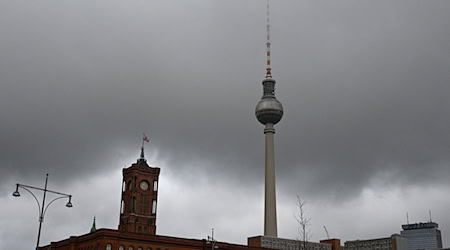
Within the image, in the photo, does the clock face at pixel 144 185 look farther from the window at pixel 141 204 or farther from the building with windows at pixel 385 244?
the building with windows at pixel 385 244

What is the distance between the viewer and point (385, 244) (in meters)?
185

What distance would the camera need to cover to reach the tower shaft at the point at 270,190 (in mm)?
160000

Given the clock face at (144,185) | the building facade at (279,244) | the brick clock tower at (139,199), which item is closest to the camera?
the brick clock tower at (139,199)

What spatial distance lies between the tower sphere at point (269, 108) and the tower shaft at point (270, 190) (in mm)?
2746

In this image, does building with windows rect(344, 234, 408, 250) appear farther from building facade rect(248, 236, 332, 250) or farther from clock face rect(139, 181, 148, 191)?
clock face rect(139, 181, 148, 191)

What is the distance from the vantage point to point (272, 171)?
169250 millimetres

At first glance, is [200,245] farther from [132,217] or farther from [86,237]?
[132,217]

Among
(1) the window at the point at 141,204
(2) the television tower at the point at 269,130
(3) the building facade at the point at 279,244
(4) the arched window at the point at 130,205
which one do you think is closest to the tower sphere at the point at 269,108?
(2) the television tower at the point at 269,130

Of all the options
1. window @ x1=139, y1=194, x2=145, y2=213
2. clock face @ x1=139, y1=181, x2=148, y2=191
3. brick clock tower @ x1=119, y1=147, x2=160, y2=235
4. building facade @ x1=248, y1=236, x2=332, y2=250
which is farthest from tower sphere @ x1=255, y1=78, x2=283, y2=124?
window @ x1=139, y1=194, x2=145, y2=213

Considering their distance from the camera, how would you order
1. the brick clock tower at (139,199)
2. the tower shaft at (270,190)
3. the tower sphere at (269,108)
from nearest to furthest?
1. the brick clock tower at (139,199)
2. the tower shaft at (270,190)
3. the tower sphere at (269,108)

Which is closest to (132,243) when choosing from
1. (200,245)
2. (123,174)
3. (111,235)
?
(111,235)

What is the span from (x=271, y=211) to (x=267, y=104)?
106 ft

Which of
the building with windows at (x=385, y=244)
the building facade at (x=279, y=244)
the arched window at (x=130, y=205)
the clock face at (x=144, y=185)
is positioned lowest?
the building facade at (x=279, y=244)

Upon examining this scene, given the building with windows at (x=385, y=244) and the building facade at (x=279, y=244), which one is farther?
the building with windows at (x=385, y=244)
